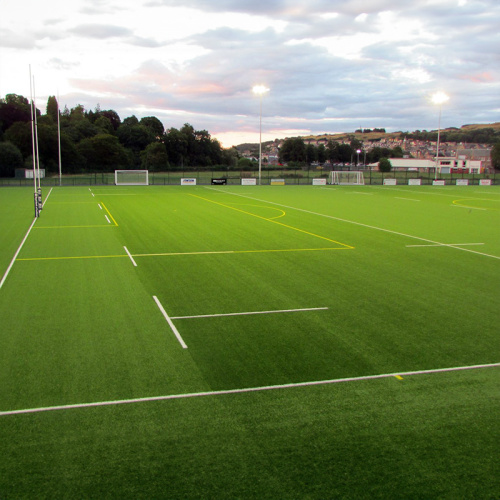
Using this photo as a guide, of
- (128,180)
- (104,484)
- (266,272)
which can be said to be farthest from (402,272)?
(128,180)

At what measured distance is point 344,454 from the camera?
571cm

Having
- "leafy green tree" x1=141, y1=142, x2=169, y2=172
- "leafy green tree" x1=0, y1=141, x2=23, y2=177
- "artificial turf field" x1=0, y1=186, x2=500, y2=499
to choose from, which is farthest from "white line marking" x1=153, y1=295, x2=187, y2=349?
"leafy green tree" x1=141, y1=142, x2=169, y2=172

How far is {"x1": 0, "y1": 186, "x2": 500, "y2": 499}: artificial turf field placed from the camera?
5.38 m

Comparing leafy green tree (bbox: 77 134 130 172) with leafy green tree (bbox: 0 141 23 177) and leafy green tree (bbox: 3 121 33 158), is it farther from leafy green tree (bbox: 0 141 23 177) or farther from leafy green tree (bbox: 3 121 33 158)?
leafy green tree (bbox: 0 141 23 177)

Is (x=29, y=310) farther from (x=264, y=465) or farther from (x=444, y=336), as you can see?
(x=444, y=336)

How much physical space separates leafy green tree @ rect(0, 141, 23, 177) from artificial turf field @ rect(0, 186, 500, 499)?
66.5 metres

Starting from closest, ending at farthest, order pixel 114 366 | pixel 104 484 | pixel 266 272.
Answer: pixel 104 484 → pixel 114 366 → pixel 266 272

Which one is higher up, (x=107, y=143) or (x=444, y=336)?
(x=107, y=143)

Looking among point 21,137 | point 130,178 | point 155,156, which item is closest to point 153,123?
point 155,156

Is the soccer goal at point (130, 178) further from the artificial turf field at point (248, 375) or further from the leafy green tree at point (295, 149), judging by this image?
the leafy green tree at point (295, 149)

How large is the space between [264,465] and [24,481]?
2431 mm

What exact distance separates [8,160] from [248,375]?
83.4 m

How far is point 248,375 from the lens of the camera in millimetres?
7867

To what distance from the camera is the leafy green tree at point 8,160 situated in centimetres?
7716
